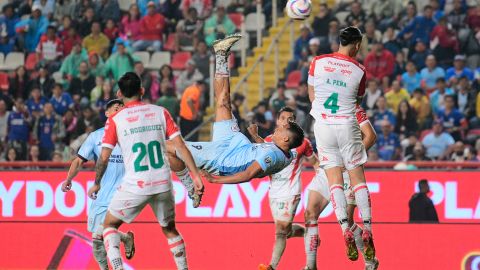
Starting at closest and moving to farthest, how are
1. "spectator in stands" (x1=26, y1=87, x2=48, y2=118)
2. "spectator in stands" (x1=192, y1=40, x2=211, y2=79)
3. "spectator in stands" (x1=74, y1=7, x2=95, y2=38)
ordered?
"spectator in stands" (x1=26, y1=87, x2=48, y2=118), "spectator in stands" (x1=192, y1=40, x2=211, y2=79), "spectator in stands" (x1=74, y1=7, x2=95, y2=38)

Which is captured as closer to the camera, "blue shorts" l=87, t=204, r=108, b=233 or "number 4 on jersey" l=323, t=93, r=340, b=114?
"number 4 on jersey" l=323, t=93, r=340, b=114

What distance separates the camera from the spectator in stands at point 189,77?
2495 cm

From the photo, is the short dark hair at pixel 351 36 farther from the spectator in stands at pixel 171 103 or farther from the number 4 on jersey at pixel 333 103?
the spectator in stands at pixel 171 103

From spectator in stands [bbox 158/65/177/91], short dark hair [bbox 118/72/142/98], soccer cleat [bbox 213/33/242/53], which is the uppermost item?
soccer cleat [bbox 213/33/242/53]

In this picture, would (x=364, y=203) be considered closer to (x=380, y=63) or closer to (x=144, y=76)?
(x=380, y=63)

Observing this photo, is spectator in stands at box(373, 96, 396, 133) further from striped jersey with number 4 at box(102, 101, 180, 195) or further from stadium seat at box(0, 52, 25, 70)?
striped jersey with number 4 at box(102, 101, 180, 195)

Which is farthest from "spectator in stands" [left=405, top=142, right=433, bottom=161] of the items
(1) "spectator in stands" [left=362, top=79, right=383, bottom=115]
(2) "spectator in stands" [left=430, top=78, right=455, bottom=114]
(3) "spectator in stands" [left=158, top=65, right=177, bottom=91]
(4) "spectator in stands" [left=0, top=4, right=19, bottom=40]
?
(4) "spectator in stands" [left=0, top=4, right=19, bottom=40]

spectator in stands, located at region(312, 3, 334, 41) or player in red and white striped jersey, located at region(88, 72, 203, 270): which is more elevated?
spectator in stands, located at region(312, 3, 334, 41)

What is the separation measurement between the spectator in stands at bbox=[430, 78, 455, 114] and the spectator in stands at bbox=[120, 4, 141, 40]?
6971mm

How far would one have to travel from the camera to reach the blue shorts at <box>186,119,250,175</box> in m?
14.5

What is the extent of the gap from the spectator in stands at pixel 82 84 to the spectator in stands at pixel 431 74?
21.9 ft

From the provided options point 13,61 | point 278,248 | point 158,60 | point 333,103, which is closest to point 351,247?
point 333,103

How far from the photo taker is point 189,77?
82.1 feet

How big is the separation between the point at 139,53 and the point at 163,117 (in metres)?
13.4
